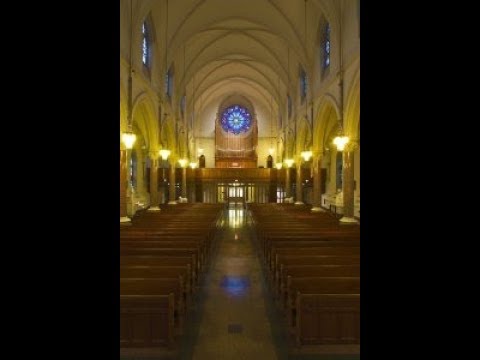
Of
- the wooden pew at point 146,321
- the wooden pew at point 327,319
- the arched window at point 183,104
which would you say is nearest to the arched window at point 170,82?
the arched window at point 183,104

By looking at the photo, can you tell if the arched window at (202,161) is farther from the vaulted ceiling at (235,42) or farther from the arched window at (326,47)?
the arched window at (326,47)

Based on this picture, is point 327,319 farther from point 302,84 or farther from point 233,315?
point 302,84

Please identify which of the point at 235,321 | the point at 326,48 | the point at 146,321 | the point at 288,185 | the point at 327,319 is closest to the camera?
the point at 146,321

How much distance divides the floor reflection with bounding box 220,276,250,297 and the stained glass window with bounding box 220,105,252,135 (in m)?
34.7

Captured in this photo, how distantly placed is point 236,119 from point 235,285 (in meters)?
36.0

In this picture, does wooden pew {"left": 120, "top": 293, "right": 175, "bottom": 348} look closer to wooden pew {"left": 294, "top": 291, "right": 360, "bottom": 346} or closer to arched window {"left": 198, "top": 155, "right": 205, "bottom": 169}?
wooden pew {"left": 294, "top": 291, "right": 360, "bottom": 346}

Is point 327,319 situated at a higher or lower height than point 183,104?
lower

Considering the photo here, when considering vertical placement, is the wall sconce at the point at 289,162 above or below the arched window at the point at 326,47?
below

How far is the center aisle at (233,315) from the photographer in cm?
552

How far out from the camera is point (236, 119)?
43.9 meters

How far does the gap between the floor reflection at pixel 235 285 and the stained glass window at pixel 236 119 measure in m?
34.7

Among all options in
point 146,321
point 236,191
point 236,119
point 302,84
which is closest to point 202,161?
point 236,119

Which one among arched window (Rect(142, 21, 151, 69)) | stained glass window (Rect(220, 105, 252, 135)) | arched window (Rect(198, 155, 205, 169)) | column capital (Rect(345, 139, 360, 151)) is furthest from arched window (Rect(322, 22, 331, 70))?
arched window (Rect(198, 155, 205, 169))

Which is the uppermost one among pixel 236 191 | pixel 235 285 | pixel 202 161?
pixel 202 161
